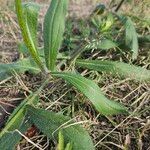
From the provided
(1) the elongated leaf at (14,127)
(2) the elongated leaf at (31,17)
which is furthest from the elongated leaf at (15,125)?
(2) the elongated leaf at (31,17)

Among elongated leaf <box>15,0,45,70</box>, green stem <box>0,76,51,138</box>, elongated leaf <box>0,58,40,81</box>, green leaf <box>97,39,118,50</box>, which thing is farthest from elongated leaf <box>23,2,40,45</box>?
green leaf <box>97,39,118,50</box>

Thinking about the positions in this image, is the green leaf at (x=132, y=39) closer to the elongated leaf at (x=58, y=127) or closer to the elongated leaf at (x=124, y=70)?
the elongated leaf at (x=124, y=70)

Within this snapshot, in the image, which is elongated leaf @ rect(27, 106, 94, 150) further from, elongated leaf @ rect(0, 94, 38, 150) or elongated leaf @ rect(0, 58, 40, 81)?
elongated leaf @ rect(0, 58, 40, 81)

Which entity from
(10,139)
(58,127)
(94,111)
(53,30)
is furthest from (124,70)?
(10,139)

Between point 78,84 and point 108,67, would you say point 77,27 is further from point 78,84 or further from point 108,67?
point 78,84

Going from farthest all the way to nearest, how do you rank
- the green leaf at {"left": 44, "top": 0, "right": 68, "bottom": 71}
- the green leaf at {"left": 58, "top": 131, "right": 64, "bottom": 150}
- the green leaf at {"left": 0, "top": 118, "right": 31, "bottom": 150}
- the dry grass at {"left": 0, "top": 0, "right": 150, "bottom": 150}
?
the green leaf at {"left": 44, "top": 0, "right": 68, "bottom": 71}, the dry grass at {"left": 0, "top": 0, "right": 150, "bottom": 150}, the green leaf at {"left": 0, "top": 118, "right": 31, "bottom": 150}, the green leaf at {"left": 58, "top": 131, "right": 64, "bottom": 150}

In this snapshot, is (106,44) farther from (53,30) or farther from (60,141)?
(60,141)

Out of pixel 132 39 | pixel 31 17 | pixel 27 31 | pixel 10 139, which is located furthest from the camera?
pixel 132 39
